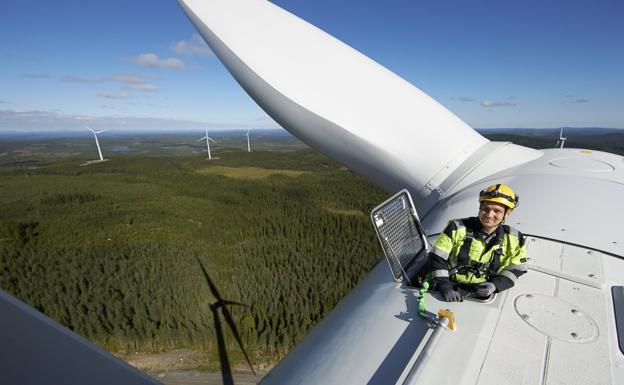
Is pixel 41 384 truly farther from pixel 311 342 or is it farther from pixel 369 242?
pixel 369 242

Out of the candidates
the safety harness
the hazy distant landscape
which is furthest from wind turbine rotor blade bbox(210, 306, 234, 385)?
the safety harness

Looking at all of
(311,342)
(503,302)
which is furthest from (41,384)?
(503,302)

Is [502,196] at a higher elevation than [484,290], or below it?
higher

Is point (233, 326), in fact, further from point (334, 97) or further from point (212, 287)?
point (334, 97)

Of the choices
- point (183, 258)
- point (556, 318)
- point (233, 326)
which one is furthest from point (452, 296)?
point (183, 258)

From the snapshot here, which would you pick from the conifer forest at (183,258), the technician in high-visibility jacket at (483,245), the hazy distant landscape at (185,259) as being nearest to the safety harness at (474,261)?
the technician in high-visibility jacket at (483,245)

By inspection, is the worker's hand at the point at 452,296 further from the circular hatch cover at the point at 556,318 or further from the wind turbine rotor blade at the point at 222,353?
the wind turbine rotor blade at the point at 222,353
